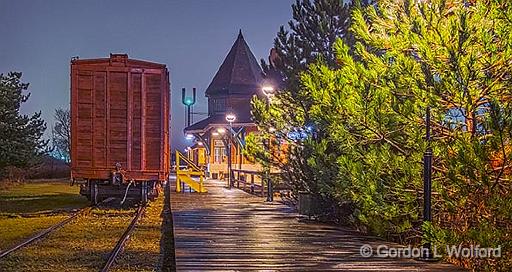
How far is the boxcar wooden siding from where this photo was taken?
19203 mm

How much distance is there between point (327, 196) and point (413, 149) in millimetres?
3867

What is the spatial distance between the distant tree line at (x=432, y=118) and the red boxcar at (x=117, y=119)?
9.16 meters

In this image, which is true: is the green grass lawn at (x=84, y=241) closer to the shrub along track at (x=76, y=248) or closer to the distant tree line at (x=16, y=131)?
the shrub along track at (x=76, y=248)

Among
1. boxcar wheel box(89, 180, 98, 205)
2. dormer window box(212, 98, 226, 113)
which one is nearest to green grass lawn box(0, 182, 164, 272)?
boxcar wheel box(89, 180, 98, 205)

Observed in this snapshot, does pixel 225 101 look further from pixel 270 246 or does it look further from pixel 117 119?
pixel 270 246

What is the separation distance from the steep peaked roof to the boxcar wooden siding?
35.3 meters

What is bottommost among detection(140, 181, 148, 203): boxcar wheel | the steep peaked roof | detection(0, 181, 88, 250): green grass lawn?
detection(0, 181, 88, 250): green grass lawn

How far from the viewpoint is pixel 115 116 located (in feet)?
63.5

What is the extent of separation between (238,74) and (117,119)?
39.1m

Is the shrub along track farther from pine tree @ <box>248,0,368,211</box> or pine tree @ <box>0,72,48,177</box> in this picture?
pine tree @ <box>0,72,48,177</box>

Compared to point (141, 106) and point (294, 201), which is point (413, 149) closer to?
point (294, 201)

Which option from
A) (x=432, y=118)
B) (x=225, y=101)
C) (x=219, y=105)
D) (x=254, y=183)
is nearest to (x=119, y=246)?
(x=432, y=118)

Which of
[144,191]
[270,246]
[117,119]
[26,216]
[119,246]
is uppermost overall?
[117,119]

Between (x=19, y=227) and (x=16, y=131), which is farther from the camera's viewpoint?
(x=16, y=131)
